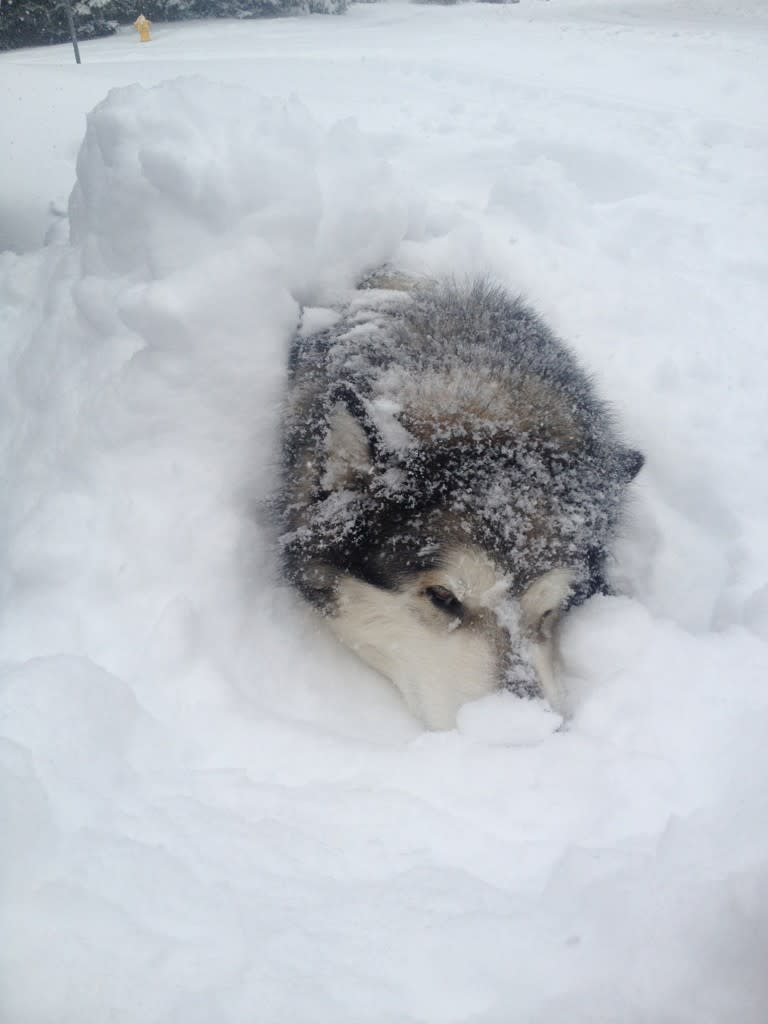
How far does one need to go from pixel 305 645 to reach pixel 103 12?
→ 1575 cm

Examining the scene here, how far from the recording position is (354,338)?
10.1 feet

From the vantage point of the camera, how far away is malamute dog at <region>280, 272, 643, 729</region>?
8.46ft

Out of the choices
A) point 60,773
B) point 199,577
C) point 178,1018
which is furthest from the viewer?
point 199,577

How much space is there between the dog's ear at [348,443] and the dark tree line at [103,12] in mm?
8535

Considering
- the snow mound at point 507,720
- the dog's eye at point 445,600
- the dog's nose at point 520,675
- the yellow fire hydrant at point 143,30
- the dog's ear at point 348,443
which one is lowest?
the snow mound at point 507,720

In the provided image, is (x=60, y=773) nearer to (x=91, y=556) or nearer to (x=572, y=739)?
(x=91, y=556)

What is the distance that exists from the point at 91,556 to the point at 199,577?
0.41m

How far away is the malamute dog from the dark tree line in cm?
853

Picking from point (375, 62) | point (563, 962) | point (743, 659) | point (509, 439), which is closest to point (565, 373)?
point (509, 439)

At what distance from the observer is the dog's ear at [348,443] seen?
2656 mm

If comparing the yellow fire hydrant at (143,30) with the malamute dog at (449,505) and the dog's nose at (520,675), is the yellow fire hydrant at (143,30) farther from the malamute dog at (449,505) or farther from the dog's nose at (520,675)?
the dog's nose at (520,675)

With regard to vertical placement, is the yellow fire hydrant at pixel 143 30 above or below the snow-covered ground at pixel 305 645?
above

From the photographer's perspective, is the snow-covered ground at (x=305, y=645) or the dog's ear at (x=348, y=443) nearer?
the snow-covered ground at (x=305, y=645)

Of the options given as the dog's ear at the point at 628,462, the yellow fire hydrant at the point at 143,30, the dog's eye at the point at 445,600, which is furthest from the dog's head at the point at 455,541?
the yellow fire hydrant at the point at 143,30
